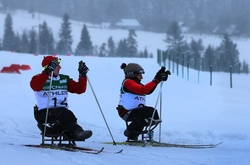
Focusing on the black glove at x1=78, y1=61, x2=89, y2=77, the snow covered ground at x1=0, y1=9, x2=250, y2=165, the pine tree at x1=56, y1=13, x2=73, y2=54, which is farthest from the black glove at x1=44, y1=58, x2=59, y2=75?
the pine tree at x1=56, y1=13, x2=73, y2=54

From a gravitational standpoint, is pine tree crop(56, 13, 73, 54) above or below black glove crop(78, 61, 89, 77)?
above

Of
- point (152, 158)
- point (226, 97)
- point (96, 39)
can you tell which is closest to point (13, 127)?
point (152, 158)

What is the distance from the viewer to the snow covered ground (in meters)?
7.42

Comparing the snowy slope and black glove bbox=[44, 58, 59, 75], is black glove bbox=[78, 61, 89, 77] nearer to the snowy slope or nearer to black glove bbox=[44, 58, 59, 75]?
black glove bbox=[44, 58, 59, 75]

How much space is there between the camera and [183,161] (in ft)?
24.1

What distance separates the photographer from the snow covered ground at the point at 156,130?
24.3 feet

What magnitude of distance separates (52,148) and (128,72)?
2499mm

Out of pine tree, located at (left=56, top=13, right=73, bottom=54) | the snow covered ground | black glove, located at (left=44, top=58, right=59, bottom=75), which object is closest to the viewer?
the snow covered ground

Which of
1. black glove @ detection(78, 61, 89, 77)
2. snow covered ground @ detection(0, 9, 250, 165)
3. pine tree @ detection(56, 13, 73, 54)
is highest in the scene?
pine tree @ detection(56, 13, 73, 54)

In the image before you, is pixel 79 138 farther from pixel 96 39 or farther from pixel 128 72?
pixel 96 39

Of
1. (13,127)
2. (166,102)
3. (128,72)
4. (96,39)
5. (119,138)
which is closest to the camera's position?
(128,72)

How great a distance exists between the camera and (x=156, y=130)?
1435cm

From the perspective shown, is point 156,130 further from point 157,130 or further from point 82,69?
point 82,69

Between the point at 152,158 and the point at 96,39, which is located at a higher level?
the point at 96,39
